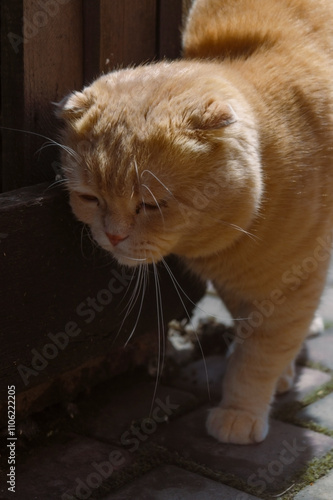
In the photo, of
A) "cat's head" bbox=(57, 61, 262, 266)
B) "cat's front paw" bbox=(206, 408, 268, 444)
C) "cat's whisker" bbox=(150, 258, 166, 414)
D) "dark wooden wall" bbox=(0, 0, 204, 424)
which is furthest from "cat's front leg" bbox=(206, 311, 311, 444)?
"cat's head" bbox=(57, 61, 262, 266)

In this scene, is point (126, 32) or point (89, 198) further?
point (126, 32)

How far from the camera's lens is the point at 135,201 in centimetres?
215

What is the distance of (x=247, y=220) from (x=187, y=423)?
850 mm

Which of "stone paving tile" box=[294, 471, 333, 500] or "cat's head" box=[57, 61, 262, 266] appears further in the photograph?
"stone paving tile" box=[294, 471, 333, 500]

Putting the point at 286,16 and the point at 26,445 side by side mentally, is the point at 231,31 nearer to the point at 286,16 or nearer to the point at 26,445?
the point at 286,16

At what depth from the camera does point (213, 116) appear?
6.95ft

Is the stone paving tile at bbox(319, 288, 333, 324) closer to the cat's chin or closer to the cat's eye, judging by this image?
the cat's chin

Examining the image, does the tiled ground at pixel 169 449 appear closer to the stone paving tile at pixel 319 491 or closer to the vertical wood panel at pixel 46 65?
the stone paving tile at pixel 319 491

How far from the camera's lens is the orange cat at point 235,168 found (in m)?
2.16

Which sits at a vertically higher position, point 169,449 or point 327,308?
point 327,308

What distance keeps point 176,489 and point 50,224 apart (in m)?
0.92

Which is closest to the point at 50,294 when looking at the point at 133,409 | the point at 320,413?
the point at 133,409

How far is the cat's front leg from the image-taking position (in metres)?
2.61

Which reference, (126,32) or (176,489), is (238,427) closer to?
(176,489)
